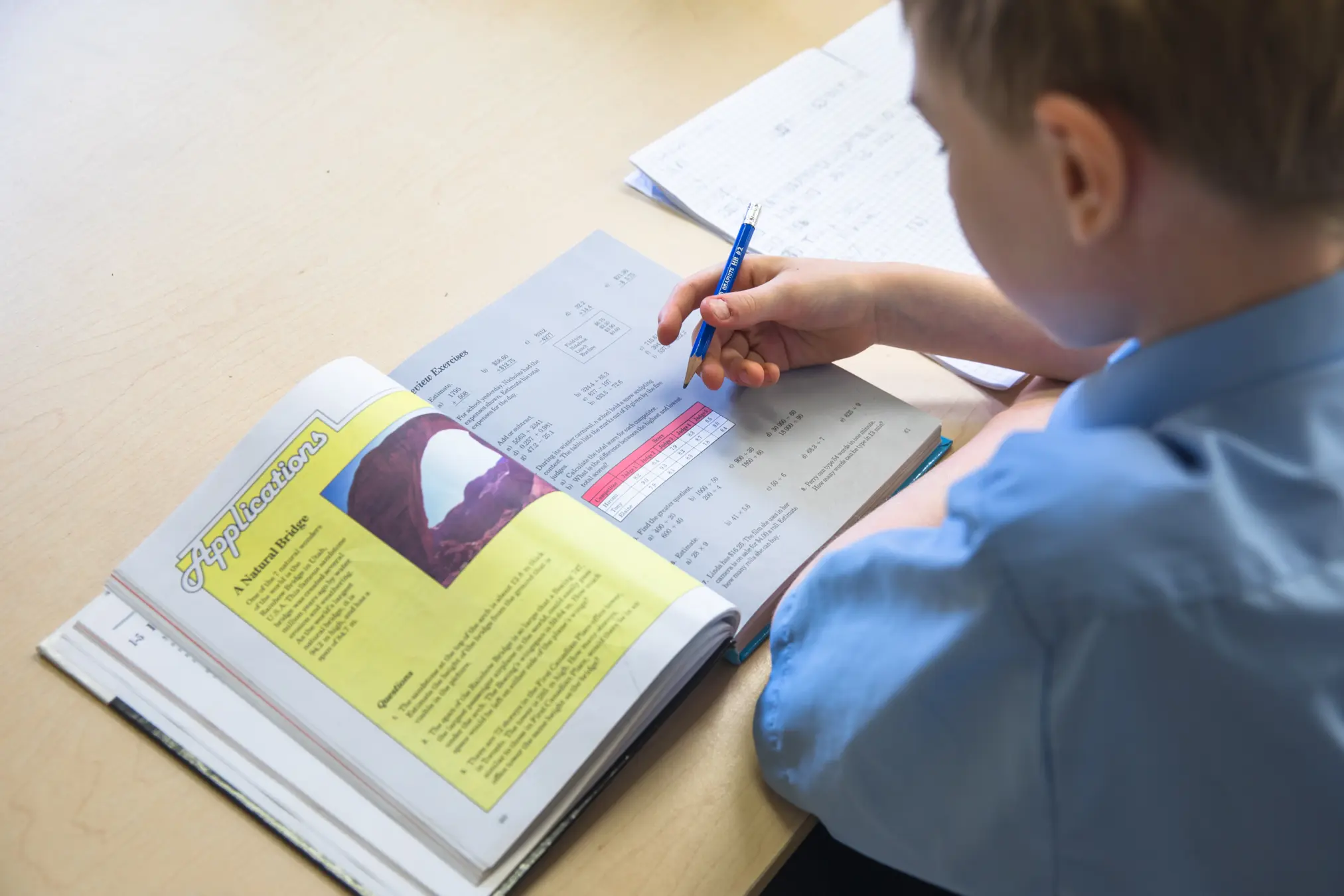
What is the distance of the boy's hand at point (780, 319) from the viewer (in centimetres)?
71

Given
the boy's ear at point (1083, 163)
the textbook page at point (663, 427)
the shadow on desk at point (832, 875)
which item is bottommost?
the shadow on desk at point (832, 875)

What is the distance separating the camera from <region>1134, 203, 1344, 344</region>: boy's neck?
0.41 metres

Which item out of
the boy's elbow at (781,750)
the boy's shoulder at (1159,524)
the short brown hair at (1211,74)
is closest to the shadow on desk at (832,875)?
the boy's elbow at (781,750)

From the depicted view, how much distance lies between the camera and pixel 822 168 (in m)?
0.90

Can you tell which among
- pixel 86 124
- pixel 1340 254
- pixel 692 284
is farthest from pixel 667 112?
pixel 1340 254

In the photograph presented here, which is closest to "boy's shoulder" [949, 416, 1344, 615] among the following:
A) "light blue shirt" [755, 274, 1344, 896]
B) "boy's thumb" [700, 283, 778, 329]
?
"light blue shirt" [755, 274, 1344, 896]

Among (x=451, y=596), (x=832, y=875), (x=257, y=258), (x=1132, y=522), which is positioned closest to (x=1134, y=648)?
(x=1132, y=522)

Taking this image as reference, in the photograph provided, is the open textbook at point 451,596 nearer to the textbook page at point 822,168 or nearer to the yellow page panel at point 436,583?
the yellow page panel at point 436,583

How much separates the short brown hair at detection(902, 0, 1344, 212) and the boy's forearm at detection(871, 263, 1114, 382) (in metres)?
0.32

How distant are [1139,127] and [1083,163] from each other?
23mm

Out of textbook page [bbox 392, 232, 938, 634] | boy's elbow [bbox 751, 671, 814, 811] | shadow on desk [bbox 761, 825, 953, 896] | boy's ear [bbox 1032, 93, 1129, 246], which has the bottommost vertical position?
shadow on desk [bbox 761, 825, 953, 896]

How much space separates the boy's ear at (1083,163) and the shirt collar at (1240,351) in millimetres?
66

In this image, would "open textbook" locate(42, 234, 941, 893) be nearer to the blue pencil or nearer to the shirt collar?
the blue pencil

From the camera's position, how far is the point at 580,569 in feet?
1.85
